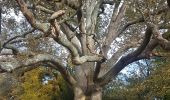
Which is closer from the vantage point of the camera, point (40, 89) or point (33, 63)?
point (33, 63)

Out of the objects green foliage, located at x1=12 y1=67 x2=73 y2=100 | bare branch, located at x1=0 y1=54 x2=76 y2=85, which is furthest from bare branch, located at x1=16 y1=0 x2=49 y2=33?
green foliage, located at x1=12 y1=67 x2=73 y2=100

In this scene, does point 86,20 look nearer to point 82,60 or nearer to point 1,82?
point 82,60

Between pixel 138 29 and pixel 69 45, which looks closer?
pixel 69 45

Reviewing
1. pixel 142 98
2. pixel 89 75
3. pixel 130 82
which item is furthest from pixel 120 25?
pixel 130 82

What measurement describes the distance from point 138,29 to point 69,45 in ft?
22.5

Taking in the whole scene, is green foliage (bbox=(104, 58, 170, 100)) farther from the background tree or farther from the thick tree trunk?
the thick tree trunk

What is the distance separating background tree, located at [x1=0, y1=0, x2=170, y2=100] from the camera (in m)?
12.4

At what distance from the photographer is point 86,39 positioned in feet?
58.4

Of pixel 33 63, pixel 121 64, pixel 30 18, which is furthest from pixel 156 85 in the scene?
pixel 30 18

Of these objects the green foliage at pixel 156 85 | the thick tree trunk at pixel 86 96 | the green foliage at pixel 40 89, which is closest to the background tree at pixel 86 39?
the thick tree trunk at pixel 86 96

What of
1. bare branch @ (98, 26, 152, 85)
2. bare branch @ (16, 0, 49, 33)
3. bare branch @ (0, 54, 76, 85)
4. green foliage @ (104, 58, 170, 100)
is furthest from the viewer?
green foliage @ (104, 58, 170, 100)

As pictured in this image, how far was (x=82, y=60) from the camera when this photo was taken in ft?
41.4

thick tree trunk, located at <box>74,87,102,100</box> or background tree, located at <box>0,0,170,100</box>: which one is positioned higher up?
background tree, located at <box>0,0,170,100</box>

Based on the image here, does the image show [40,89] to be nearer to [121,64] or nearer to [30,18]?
[121,64]
